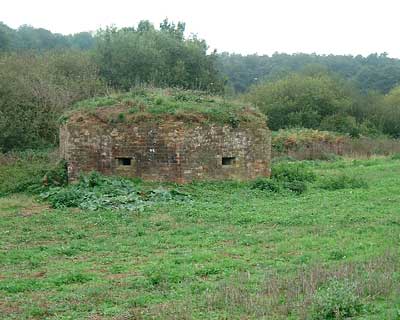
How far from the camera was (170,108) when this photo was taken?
16.6 metres

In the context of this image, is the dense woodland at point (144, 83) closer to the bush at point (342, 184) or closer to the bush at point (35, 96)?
the bush at point (35, 96)

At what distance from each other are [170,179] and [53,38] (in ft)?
174

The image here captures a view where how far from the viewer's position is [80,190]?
48.2 ft

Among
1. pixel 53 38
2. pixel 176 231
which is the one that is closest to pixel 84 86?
pixel 176 231

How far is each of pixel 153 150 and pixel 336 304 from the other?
10.7 metres

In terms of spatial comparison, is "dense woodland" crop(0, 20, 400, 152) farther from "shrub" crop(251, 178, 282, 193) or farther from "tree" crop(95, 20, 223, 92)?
"shrub" crop(251, 178, 282, 193)

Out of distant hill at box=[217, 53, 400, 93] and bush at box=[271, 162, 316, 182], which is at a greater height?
distant hill at box=[217, 53, 400, 93]

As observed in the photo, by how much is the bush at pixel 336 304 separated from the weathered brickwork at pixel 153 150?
10010 mm

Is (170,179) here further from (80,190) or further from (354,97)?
(354,97)

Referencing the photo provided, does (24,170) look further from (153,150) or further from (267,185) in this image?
(267,185)

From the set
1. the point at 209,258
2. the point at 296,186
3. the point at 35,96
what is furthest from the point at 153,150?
the point at 35,96

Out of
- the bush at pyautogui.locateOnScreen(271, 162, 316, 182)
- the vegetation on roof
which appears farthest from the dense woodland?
the bush at pyautogui.locateOnScreen(271, 162, 316, 182)

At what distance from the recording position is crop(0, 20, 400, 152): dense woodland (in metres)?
26.8

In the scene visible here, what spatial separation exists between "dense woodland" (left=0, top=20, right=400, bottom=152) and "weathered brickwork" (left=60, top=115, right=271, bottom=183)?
892 cm
